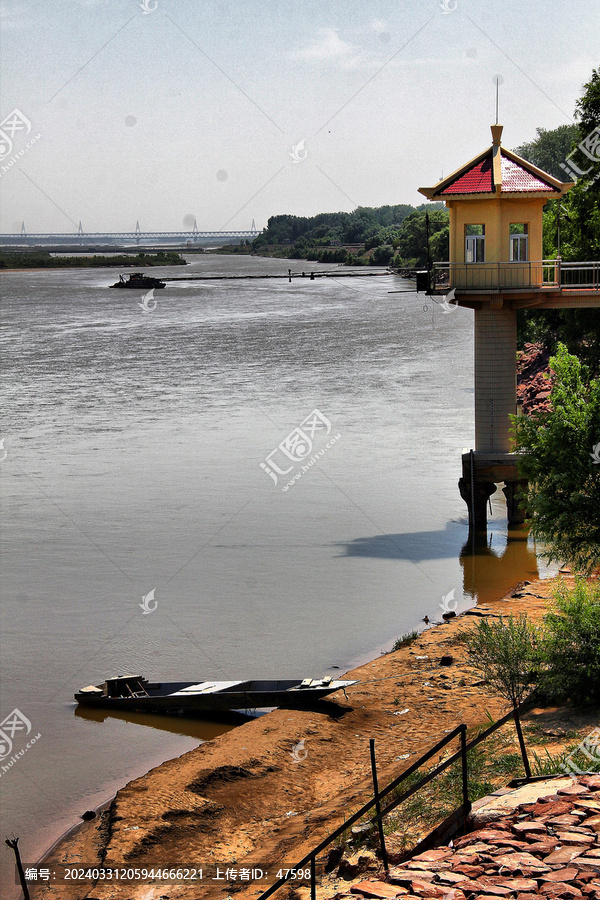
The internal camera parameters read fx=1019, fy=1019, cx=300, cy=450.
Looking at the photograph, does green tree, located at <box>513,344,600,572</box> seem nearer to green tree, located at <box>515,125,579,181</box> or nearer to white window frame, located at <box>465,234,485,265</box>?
white window frame, located at <box>465,234,485,265</box>

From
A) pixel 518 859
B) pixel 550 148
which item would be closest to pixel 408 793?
pixel 518 859

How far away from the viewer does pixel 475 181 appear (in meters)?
26.2

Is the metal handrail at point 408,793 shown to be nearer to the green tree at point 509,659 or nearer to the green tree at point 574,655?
the green tree at point 574,655

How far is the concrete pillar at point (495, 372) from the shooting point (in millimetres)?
26938

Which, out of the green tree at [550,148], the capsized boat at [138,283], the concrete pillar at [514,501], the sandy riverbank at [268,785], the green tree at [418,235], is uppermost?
the green tree at [550,148]

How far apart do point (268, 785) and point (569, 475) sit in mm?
6605

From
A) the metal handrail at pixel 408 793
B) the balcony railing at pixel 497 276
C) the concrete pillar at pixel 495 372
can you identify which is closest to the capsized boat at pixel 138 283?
the concrete pillar at pixel 495 372

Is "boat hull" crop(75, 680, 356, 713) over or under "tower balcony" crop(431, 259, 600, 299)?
under

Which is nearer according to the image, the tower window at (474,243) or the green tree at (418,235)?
the tower window at (474,243)

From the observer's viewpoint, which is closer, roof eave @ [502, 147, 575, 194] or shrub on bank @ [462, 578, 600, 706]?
shrub on bank @ [462, 578, 600, 706]

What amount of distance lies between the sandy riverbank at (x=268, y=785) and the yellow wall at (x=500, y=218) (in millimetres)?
11751

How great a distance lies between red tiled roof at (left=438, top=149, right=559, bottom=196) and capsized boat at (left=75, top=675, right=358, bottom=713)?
13.6 meters

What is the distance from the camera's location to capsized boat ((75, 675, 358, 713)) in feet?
59.1

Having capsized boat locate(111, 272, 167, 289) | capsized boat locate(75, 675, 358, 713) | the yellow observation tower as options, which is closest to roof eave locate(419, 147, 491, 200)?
the yellow observation tower
